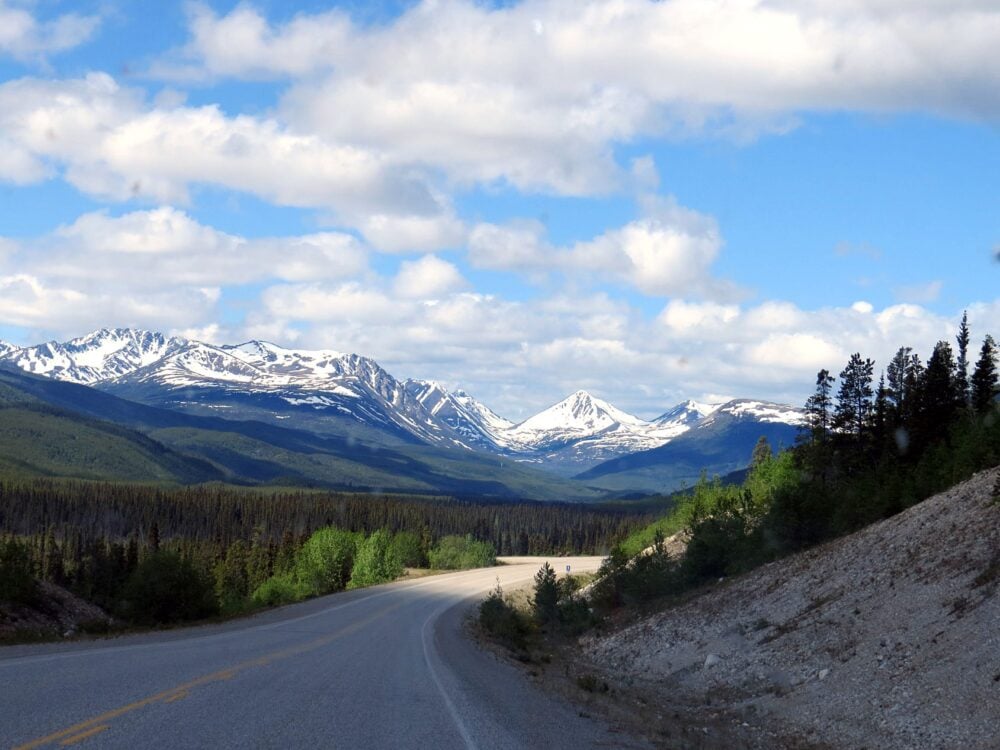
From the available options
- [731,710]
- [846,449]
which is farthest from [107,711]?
[846,449]

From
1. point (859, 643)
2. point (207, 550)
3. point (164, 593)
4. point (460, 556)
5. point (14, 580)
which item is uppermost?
point (859, 643)

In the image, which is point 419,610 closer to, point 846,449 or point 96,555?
point 846,449

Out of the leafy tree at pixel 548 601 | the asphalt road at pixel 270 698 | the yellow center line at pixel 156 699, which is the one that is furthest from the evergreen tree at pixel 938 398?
the yellow center line at pixel 156 699

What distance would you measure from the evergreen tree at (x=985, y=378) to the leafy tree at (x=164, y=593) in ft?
124

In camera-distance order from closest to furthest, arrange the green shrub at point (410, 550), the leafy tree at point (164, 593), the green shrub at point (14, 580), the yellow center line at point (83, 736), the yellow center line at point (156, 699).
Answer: the yellow center line at point (83, 736) < the yellow center line at point (156, 699) < the leafy tree at point (164, 593) < the green shrub at point (14, 580) < the green shrub at point (410, 550)

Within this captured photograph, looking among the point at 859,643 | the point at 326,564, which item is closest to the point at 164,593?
the point at 859,643

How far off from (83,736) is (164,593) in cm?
3370

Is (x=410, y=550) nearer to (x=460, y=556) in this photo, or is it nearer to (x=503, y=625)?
(x=460, y=556)

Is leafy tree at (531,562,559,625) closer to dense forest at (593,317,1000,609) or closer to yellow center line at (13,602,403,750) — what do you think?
dense forest at (593,317,1000,609)

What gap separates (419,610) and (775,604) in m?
29.8

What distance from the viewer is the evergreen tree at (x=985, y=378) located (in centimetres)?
4819

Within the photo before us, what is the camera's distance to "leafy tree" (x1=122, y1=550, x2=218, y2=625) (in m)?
42.2

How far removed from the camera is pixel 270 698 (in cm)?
1528

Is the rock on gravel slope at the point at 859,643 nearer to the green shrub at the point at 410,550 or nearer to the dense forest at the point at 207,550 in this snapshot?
the dense forest at the point at 207,550
